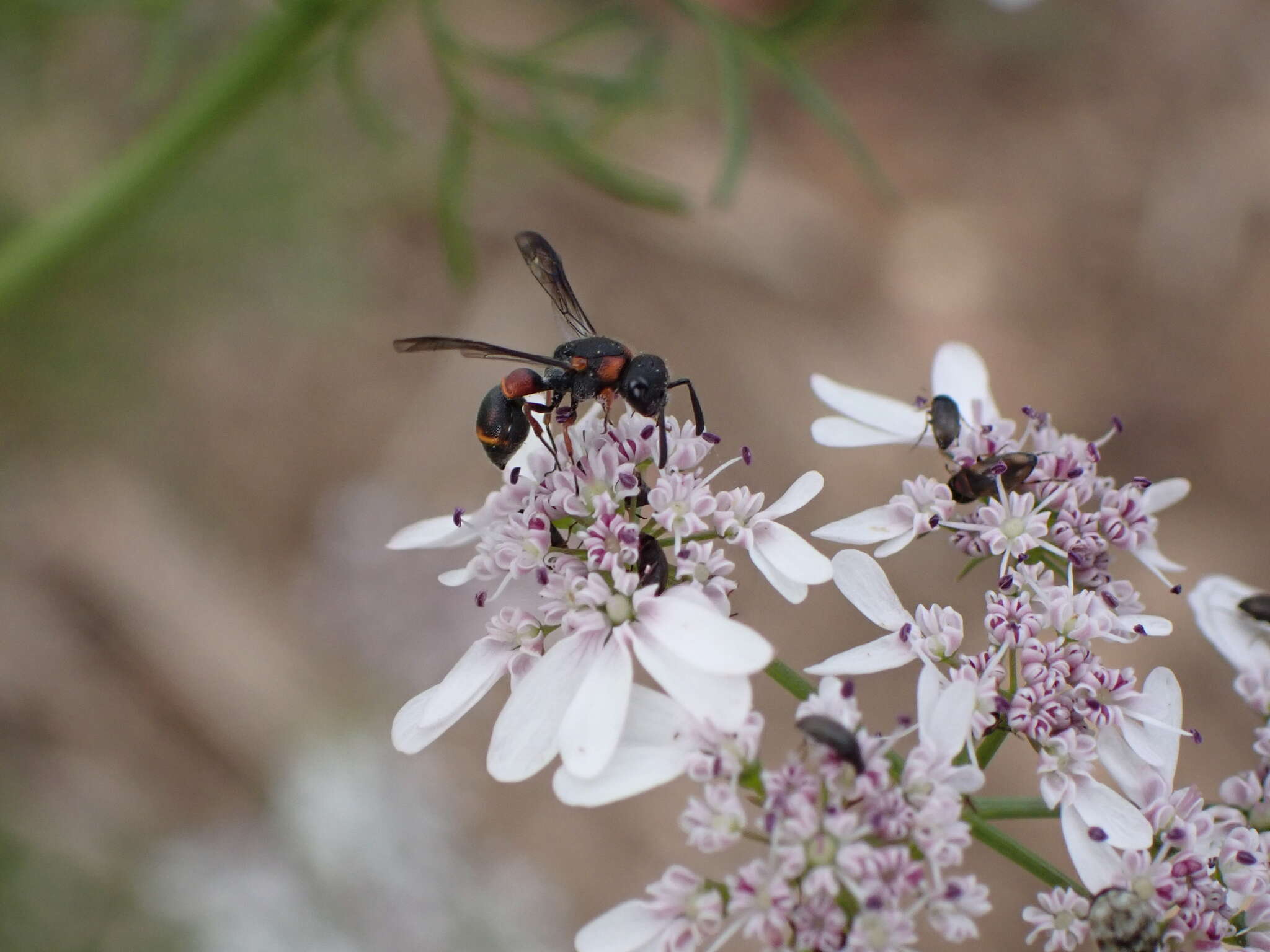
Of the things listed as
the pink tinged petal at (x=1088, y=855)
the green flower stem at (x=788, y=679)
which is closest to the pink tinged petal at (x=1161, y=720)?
the pink tinged petal at (x=1088, y=855)

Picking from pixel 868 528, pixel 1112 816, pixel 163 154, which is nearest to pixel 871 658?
pixel 868 528

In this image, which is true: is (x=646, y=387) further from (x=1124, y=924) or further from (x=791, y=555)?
(x=1124, y=924)

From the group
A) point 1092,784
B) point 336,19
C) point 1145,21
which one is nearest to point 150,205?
point 336,19

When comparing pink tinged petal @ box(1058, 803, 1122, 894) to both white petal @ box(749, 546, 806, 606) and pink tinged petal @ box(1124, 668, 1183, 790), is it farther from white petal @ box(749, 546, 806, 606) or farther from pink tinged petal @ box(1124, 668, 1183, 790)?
white petal @ box(749, 546, 806, 606)

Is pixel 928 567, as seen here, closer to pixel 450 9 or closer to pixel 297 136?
pixel 297 136

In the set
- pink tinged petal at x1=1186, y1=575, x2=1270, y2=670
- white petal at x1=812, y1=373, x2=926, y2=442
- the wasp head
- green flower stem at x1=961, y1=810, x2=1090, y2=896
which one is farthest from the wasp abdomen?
pink tinged petal at x1=1186, y1=575, x2=1270, y2=670
